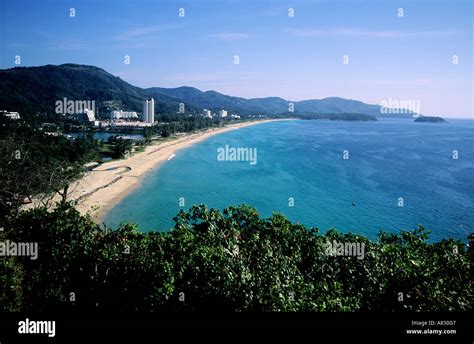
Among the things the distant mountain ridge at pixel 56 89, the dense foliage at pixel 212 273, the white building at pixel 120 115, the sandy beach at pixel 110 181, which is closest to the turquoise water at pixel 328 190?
the sandy beach at pixel 110 181

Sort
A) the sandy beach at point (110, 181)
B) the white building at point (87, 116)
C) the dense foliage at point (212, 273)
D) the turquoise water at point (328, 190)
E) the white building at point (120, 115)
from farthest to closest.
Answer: the white building at point (120, 115) → the white building at point (87, 116) → the sandy beach at point (110, 181) → the turquoise water at point (328, 190) → the dense foliage at point (212, 273)

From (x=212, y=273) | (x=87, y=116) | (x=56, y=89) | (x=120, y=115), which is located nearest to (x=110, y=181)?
(x=212, y=273)

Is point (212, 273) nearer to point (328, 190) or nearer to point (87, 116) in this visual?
point (328, 190)

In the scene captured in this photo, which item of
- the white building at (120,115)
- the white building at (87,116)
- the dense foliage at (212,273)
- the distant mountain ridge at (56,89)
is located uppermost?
the distant mountain ridge at (56,89)

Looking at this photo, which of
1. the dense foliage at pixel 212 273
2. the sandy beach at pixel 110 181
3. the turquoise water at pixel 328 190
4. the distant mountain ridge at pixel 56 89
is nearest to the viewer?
the dense foliage at pixel 212 273

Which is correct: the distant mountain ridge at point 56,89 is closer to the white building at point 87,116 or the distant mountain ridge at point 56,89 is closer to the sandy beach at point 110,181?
the white building at point 87,116

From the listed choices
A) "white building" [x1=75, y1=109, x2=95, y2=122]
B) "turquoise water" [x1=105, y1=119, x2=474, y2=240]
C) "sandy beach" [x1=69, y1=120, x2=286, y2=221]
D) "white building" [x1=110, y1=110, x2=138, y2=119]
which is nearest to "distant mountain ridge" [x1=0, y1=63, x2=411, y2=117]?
"white building" [x1=75, y1=109, x2=95, y2=122]
